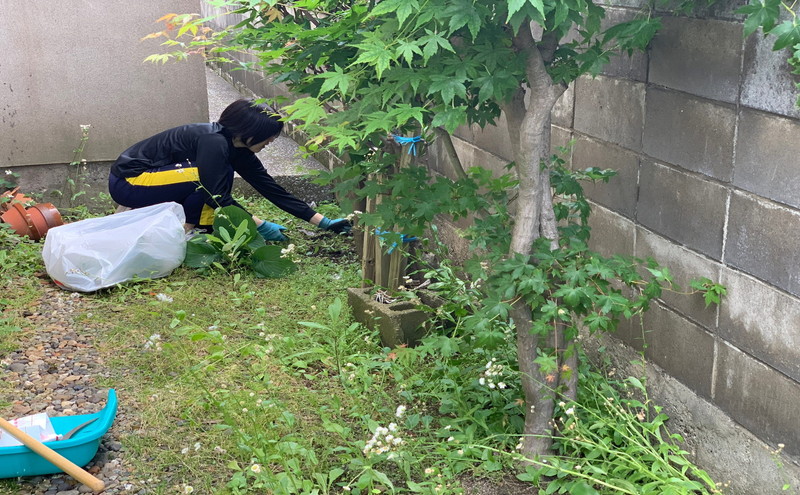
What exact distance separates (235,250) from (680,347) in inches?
111

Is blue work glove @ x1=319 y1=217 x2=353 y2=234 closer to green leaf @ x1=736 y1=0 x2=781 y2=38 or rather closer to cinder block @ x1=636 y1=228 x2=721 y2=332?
cinder block @ x1=636 y1=228 x2=721 y2=332

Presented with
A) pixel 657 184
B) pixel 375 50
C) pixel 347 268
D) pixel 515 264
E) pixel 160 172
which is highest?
pixel 375 50

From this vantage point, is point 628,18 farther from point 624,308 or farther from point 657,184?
point 624,308

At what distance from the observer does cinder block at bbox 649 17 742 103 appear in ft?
8.19

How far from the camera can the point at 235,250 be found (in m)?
4.91

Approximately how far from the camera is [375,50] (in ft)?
7.55

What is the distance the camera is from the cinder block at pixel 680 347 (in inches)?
110

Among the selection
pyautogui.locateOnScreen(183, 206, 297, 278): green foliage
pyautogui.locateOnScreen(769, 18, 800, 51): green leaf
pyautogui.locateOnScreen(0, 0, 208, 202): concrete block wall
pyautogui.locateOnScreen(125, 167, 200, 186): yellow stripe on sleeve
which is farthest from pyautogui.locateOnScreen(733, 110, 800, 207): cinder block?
pyautogui.locateOnScreen(0, 0, 208, 202): concrete block wall

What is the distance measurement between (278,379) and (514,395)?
108 cm

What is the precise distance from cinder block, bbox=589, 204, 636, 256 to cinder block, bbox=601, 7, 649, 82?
1.75ft

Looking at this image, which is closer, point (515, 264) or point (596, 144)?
point (515, 264)

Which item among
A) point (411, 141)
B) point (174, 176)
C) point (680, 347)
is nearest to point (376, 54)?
point (680, 347)

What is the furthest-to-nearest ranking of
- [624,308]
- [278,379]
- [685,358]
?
[278,379], [685,358], [624,308]

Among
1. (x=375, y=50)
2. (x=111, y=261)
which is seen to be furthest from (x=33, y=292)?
(x=375, y=50)
